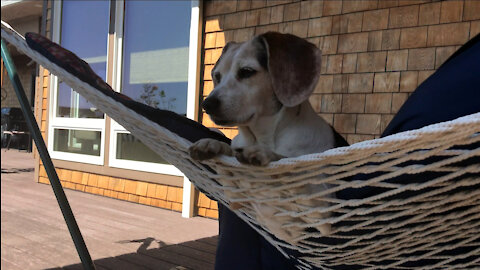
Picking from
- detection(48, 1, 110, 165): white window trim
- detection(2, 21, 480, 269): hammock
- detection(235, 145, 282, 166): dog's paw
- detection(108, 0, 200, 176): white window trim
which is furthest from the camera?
detection(48, 1, 110, 165): white window trim

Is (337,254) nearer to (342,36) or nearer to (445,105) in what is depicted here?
(445,105)

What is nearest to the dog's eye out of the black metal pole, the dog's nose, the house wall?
the dog's nose

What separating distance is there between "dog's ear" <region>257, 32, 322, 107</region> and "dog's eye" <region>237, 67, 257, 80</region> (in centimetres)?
9

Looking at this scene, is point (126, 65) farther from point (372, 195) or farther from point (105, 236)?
point (372, 195)

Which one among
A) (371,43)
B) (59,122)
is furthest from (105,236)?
(59,122)

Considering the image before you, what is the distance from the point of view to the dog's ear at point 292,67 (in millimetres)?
1265

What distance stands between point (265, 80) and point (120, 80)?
11.8 ft

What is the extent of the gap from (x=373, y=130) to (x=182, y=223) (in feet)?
5.82

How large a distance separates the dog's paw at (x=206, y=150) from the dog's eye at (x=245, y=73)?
46 cm

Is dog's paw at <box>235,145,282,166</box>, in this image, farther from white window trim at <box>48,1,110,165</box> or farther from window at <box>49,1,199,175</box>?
white window trim at <box>48,1,110,165</box>

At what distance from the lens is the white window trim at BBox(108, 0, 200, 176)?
3.79 meters

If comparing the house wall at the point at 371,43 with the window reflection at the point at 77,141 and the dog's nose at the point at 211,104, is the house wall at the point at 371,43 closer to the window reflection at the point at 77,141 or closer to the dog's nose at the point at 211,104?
the dog's nose at the point at 211,104

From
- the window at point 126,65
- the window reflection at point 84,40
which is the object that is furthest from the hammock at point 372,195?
the window reflection at point 84,40

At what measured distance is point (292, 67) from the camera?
129 cm
